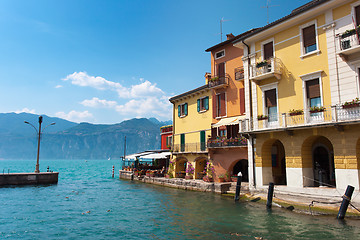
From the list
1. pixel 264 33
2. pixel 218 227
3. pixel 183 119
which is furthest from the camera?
pixel 183 119

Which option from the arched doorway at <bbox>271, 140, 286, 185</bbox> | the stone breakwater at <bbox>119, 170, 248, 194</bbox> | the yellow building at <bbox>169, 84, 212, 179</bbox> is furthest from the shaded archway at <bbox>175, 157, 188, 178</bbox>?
the arched doorway at <bbox>271, 140, 286, 185</bbox>

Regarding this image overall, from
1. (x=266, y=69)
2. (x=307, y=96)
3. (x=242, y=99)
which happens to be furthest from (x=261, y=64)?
(x=242, y=99)

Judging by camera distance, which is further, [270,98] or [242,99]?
[242,99]

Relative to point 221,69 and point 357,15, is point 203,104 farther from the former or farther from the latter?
point 357,15

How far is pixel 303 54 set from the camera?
17125 millimetres

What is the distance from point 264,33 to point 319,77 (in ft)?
17.8

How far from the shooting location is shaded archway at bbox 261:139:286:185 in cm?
1916

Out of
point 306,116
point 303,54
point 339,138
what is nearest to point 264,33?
point 303,54

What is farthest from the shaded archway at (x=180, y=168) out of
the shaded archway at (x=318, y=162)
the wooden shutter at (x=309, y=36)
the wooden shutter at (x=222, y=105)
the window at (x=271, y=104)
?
A: the wooden shutter at (x=309, y=36)

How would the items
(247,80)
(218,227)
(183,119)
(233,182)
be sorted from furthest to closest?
1. (183,119)
2. (233,182)
3. (247,80)
4. (218,227)

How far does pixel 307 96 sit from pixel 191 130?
50.1 ft

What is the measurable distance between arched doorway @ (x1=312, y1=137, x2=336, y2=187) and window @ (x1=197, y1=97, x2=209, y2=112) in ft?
39.1

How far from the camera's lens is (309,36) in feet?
55.5

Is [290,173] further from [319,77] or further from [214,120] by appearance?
[214,120]
